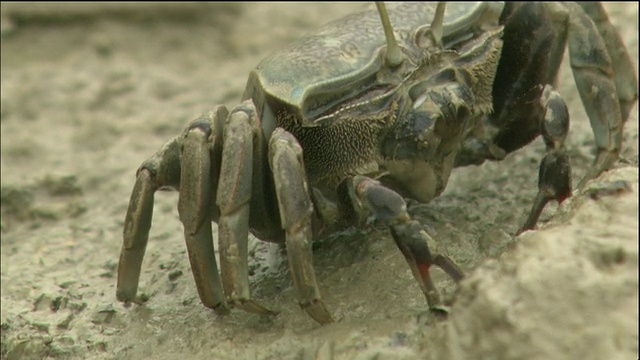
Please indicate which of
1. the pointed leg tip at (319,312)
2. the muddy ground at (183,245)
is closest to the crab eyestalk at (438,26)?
the muddy ground at (183,245)

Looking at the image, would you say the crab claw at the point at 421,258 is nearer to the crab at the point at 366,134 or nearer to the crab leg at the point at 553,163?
the crab at the point at 366,134

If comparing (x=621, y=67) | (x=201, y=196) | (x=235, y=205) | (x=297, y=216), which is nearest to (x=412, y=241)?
(x=297, y=216)

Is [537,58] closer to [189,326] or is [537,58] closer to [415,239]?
[415,239]

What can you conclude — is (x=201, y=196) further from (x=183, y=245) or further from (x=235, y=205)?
(x=183, y=245)

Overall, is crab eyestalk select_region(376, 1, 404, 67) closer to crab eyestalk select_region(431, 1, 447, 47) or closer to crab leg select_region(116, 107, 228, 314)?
crab eyestalk select_region(431, 1, 447, 47)

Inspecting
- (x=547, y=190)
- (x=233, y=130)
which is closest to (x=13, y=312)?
(x=233, y=130)

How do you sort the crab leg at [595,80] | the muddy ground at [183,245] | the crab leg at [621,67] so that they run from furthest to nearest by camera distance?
the crab leg at [621,67] < the crab leg at [595,80] < the muddy ground at [183,245]
